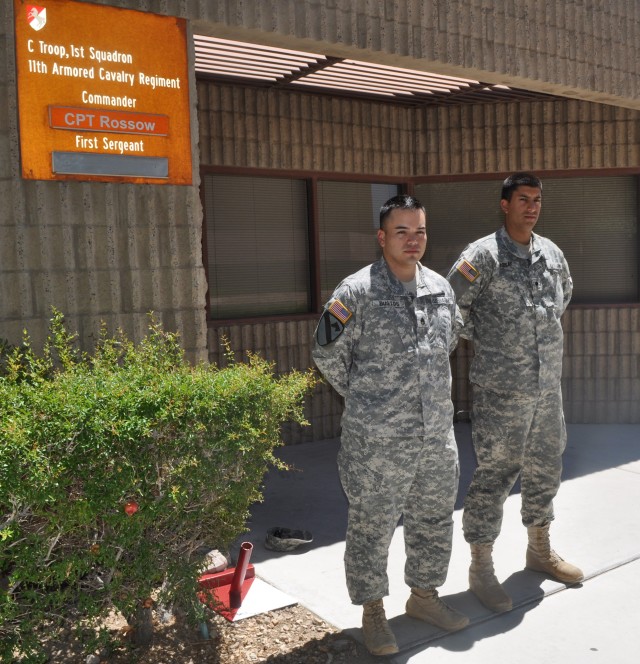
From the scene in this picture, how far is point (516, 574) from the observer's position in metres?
4.06

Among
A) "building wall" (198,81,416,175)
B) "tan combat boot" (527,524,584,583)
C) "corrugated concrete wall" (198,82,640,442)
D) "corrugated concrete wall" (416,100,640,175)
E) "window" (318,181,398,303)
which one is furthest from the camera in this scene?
"corrugated concrete wall" (416,100,640,175)

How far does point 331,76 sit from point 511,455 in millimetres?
3369

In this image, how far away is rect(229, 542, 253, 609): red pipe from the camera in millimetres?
3666

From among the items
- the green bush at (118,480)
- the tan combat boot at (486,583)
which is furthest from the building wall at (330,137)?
the tan combat boot at (486,583)

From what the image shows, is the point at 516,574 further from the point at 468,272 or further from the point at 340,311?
the point at 340,311

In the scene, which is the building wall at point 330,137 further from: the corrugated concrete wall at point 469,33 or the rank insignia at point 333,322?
the rank insignia at point 333,322

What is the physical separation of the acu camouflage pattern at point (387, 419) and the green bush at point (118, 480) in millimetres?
298

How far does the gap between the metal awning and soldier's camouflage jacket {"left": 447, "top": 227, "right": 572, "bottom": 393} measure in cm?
193

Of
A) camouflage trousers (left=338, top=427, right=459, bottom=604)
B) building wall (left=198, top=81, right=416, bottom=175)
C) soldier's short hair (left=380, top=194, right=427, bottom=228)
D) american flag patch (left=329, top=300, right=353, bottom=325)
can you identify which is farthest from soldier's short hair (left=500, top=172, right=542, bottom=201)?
building wall (left=198, top=81, right=416, bottom=175)

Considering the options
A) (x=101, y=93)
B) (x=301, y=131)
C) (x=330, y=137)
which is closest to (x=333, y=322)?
(x=101, y=93)

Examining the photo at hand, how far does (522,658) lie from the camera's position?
127 inches

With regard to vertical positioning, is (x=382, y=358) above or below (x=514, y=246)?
below

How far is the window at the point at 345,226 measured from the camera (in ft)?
22.6

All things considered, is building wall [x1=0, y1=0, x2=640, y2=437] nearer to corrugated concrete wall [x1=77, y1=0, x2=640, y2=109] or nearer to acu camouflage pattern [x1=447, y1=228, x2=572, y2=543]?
corrugated concrete wall [x1=77, y1=0, x2=640, y2=109]
